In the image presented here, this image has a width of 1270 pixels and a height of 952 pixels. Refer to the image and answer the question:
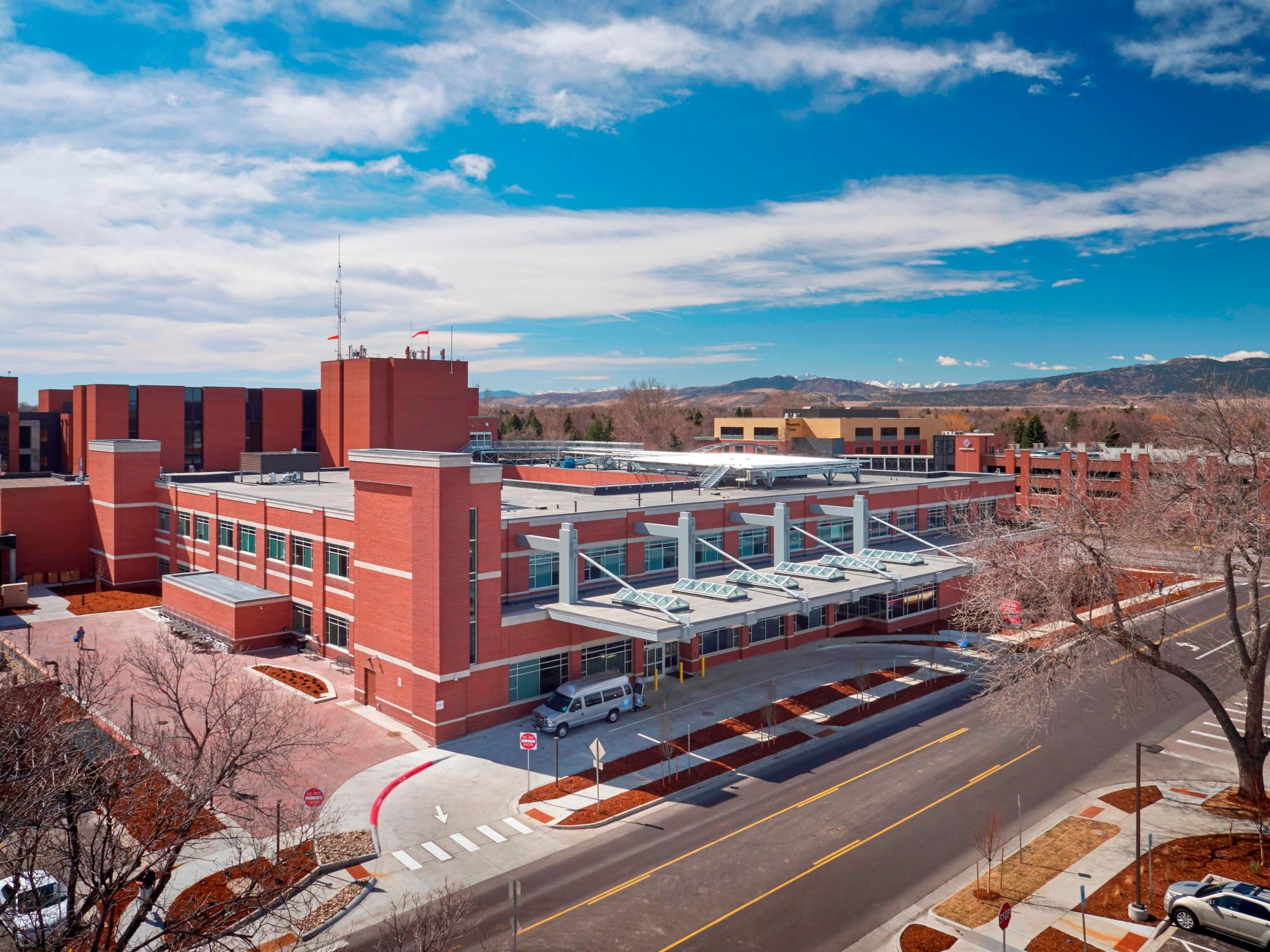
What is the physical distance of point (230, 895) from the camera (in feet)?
65.8

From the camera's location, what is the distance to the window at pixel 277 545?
5025 cm

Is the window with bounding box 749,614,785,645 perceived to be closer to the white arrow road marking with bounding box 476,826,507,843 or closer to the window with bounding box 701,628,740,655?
the window with bounding box 701,628,740,655

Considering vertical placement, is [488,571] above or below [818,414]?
below

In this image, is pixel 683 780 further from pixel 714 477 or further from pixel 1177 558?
pixel 714 477

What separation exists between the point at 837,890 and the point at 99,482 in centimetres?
6712

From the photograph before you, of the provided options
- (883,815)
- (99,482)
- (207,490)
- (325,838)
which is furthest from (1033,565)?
(99,482)

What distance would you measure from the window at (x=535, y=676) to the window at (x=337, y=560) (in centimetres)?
1355

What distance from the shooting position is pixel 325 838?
2570cm

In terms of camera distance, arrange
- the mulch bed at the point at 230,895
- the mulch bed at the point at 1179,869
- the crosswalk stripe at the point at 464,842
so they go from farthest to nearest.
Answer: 1. the crosswalk stripe at the point at 464,842
2. the mulch bed at the point at 1179,869
3. the mulch bed at the point at 230,895

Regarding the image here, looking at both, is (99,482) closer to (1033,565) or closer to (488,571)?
(488,571)

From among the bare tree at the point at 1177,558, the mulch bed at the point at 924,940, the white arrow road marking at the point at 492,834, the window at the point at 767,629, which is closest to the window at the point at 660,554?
the window at the point at 767,629

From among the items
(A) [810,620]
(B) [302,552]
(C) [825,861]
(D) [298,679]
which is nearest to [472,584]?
(D) [298,679]

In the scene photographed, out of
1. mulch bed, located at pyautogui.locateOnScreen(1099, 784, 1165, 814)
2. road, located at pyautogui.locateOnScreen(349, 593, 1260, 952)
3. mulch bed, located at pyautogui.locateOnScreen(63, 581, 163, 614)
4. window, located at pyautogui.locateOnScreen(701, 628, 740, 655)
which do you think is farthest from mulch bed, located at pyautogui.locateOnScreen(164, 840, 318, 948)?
mulch bed, located at pyautogui.locateOnScreen(63, 581, 163, 614)

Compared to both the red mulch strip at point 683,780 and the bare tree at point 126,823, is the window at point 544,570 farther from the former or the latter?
the bare tree at point 126,823
